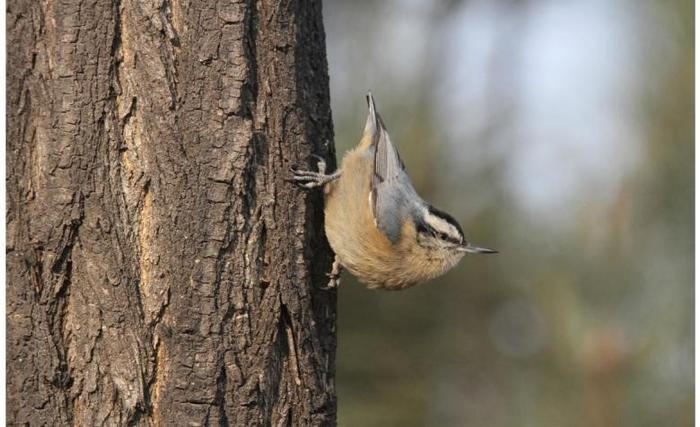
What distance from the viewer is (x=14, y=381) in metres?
2.36

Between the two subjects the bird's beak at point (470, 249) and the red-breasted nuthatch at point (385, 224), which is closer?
the red-breasted nuthatch at point (385, 224)

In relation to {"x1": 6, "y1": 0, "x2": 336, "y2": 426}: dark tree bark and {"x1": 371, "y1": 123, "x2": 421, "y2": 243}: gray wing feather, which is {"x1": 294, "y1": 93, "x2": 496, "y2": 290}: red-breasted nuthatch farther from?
{"x1": 6, "y1": 0, "x2": 336, "y2": 426}: dark tree bark

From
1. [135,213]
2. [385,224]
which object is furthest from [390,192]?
[135,213]

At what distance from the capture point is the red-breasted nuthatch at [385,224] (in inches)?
122

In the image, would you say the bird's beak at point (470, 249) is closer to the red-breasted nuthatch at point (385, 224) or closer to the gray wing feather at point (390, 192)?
the red-breasted nuthatch at point (385, 224)

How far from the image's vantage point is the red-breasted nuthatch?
10.2 feet

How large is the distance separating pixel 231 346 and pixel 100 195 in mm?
534

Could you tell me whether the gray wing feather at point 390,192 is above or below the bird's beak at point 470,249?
above

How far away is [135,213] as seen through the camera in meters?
2.35

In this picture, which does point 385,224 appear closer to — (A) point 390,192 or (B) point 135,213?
(A) point 390,192

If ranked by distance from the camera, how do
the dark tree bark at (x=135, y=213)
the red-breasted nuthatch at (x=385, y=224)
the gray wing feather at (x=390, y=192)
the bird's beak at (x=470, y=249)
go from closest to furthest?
the dark tree bark at (x=135, y=213) < the red-breasted nuthatch at (x=385, y=224) < the gray wing feather at (x=390, y=192) < the bird's beak at (x=470, y=249)

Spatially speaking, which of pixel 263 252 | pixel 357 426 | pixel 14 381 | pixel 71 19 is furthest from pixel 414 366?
pixel 71 19

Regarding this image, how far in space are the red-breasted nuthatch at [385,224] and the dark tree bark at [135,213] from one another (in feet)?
2.18

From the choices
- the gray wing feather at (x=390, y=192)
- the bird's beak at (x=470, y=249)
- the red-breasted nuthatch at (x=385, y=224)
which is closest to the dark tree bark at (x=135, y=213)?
the red-breasted nuthatch at (x=385, y=224)
